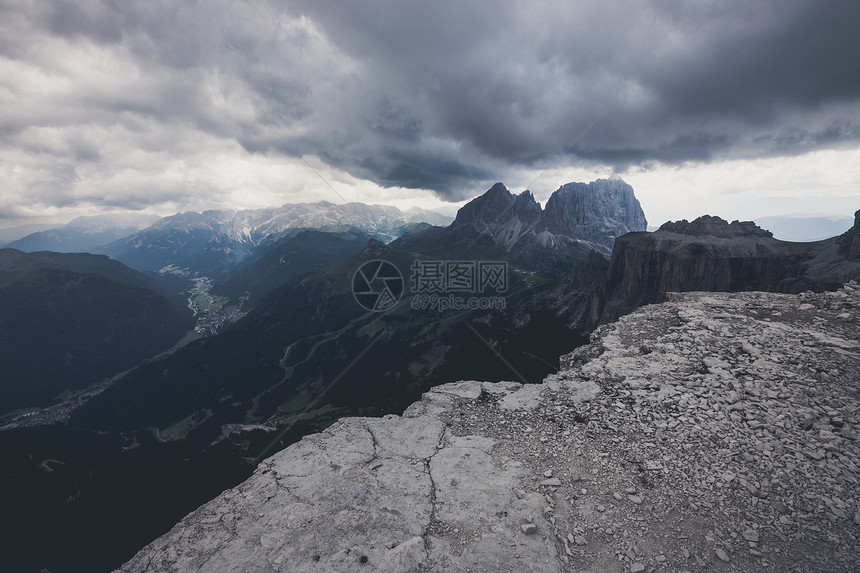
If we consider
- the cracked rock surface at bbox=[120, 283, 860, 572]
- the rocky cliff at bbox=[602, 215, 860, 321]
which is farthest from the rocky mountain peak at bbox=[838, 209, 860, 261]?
the cracked rock surface at bbox=[120, 283, 860, 572]

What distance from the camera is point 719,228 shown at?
124 metres

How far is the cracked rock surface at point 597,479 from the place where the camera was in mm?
9367

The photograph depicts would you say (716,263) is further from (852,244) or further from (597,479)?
(597,479)

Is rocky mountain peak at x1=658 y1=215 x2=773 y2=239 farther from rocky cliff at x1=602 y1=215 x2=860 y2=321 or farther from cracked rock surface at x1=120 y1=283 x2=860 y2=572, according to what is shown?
cracked rock surface at x1=120 y1=283 x2=860 y2=572

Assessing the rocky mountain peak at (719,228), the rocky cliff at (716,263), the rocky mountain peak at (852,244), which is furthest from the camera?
the rocky mountain peak at (719,228)

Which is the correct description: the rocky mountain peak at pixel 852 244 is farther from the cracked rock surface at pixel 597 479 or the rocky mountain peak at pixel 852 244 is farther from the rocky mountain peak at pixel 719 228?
the cracked rock surface at pixel 597 479

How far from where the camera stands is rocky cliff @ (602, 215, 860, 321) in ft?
305

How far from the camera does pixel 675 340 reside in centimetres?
1800

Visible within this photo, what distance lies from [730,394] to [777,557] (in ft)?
21.1

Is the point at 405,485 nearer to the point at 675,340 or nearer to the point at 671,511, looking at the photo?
the point at 671,511

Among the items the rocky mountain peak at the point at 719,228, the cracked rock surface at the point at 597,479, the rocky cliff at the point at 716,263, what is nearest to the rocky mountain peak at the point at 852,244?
the rocky cliff at the point at 716,263

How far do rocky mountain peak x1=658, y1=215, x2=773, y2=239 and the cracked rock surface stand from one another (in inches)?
5489

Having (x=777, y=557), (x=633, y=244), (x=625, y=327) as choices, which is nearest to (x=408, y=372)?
(x=633, y=244)

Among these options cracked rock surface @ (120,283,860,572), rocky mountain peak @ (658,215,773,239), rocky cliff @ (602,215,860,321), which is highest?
rocky mountain peak @ (658,215,773,239)
